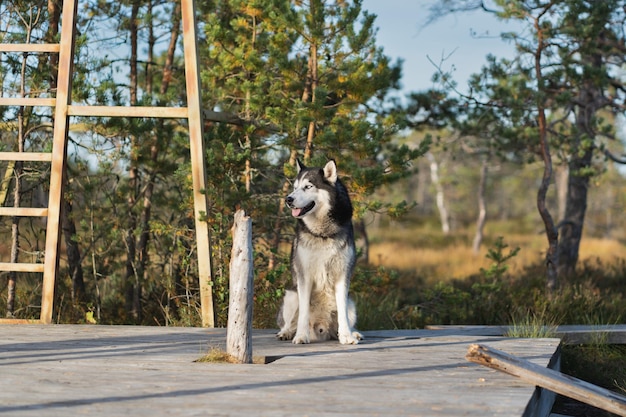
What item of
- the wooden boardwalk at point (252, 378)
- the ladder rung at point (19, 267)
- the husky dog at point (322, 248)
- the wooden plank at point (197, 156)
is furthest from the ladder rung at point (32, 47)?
the husky dog at point (322, 248)

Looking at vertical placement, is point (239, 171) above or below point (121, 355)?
above

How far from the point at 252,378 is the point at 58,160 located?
3.92 m

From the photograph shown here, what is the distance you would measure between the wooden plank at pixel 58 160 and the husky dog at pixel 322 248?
2.70m

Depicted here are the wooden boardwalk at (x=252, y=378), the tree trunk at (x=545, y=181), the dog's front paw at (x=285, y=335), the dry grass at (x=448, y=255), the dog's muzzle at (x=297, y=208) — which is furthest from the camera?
the dry grass at (x=448, y=255)

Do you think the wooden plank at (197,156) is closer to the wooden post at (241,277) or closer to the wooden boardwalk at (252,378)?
the wooden boardwalk at (252,378)

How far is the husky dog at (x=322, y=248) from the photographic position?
20.6ft

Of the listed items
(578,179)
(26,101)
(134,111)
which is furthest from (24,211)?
(578,179)

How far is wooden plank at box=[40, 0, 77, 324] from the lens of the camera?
772 centimetres

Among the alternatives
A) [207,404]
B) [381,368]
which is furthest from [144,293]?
[207,404]

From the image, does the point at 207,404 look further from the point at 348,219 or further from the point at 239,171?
the point at 239,171

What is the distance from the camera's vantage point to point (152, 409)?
4.01m

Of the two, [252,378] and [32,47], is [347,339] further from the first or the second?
[32,47]

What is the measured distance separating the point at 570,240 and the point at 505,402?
9.53 meters

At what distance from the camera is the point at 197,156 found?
769 cm
